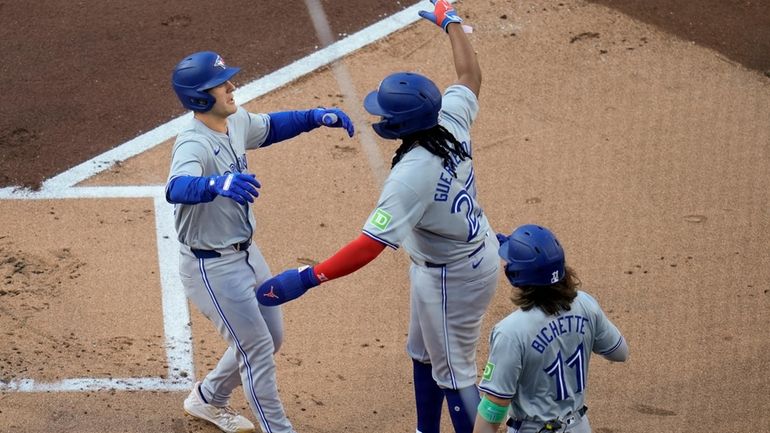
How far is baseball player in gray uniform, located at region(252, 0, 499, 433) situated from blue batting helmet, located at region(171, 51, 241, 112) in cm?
74

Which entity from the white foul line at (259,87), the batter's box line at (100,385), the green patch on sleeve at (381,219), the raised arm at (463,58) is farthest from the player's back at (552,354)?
the white foul line at (259,87)

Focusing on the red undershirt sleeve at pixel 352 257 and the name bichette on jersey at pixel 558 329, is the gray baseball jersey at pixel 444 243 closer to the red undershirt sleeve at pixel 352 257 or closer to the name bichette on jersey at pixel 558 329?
the red undershirt sleeve at pixel 352 257

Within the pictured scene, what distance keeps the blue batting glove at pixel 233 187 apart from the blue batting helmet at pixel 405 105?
0.62 m

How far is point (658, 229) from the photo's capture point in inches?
288

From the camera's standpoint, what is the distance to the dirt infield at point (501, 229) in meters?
6.07

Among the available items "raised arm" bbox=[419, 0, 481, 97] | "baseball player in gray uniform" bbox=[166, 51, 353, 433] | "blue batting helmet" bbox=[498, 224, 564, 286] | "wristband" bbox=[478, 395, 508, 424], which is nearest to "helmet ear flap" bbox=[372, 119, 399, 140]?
"baseball player in gray uniform" bbox=[166, 51, 353, 433]

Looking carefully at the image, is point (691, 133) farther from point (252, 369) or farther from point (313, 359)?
point (252, 369)

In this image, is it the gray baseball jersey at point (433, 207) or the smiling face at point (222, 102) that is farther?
the smiling face at point (222, 102)

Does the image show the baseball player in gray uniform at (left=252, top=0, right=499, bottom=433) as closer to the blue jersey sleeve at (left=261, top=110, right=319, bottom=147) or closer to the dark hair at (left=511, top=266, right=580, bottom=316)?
the dark hair at (left=511, top=266, right=580, bottom=316)

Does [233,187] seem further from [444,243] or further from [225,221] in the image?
[444,243]

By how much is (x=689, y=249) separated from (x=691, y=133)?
1.37m

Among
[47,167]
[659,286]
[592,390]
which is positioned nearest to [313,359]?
[592,390]

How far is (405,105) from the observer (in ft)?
15.5

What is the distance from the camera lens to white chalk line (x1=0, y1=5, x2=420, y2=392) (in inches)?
240
